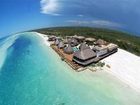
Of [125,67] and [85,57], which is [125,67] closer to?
[125,67]

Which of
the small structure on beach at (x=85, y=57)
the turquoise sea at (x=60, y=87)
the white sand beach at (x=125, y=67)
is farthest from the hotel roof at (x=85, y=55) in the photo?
the white sand beach at (x=125, y=67)

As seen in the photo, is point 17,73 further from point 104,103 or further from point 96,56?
point 104,103

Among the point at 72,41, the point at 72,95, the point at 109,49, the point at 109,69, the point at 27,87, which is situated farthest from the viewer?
the point at 72,41

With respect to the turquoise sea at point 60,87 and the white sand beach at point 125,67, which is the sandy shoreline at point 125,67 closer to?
the white sand beach at point 125,67

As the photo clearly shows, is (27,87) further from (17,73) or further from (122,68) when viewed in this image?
(122,68)

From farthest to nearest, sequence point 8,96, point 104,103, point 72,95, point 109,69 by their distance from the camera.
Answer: point 109,69
point 8,96
point 72,95
point 104,103

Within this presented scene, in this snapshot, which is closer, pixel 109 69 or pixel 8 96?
pixel 8 96

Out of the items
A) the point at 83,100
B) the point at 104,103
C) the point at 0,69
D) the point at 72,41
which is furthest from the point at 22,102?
the point at 72,41
